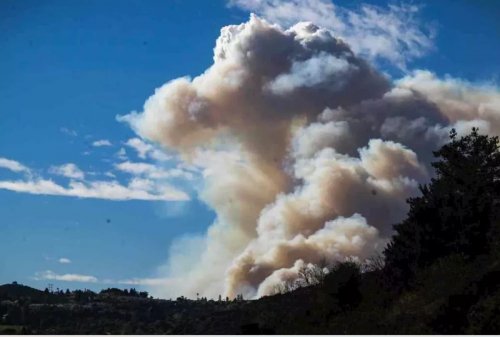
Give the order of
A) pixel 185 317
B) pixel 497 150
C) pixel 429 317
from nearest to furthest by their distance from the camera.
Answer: pixel 429 317, pixel 497 150, pixel 185 317

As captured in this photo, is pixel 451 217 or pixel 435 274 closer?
pixel 435 274

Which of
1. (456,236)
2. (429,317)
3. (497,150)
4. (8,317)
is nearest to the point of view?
(429,317)

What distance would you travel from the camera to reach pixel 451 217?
187 feet

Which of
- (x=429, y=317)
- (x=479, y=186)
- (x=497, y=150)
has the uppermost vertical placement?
(x=497, y=150)

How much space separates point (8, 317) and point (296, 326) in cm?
13155

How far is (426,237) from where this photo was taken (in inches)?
2269

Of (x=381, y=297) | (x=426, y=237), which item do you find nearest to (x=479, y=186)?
(x=426, y=237)

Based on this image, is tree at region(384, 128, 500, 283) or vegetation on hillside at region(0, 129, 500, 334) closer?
vegetation on hillside at region(0, 129, 500, 334)

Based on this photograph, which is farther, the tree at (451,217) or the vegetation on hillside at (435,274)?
the tree at (451,217)

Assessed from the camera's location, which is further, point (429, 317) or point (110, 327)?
point (110, 327)

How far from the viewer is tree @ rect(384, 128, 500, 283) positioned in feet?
182

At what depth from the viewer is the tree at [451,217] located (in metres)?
55.3

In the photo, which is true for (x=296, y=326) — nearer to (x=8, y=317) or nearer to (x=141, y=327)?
(x=141, y=327)

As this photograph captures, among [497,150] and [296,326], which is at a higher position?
[497,150]
